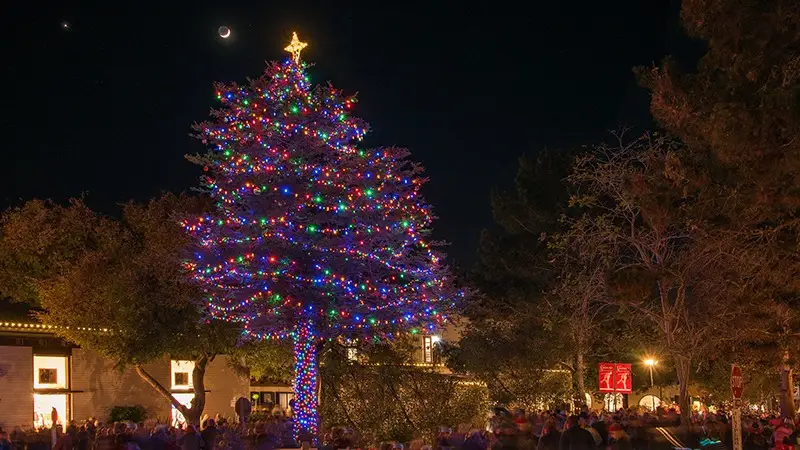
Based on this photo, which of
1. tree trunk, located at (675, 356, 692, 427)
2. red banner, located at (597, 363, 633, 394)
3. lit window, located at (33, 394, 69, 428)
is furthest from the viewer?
lit window, located at (33, 394, 69, 428)

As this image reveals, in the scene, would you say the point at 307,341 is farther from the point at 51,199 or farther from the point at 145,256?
the point at 51,199

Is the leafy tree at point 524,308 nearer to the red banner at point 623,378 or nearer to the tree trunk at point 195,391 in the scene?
the red banner at point 623,378

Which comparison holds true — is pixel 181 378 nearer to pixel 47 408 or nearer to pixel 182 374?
pixel 182 374

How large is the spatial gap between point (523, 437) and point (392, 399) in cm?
1424

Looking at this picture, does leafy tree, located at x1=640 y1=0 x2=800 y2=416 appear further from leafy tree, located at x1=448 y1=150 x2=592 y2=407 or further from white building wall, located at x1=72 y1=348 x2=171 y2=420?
white building wall, located at x1=72 y1=348 x2=171 y2=420

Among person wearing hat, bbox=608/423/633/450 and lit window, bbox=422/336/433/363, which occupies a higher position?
lit window, bbox=422/336/433/363

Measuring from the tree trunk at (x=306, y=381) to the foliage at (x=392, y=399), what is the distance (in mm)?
2027

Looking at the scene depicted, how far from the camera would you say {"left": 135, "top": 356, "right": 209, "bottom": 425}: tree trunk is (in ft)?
133

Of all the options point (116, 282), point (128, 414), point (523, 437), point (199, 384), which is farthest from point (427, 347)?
point (523, 437)

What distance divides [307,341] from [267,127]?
6.10 meters

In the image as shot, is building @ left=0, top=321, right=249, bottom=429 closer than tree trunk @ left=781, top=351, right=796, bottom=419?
No

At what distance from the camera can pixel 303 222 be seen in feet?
85.1

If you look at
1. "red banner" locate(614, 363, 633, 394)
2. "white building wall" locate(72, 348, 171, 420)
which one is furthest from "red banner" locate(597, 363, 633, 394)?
"white building wall" locate(72, 348, 171, 420)

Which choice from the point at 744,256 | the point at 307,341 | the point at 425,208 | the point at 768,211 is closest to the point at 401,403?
the point at 307,341
